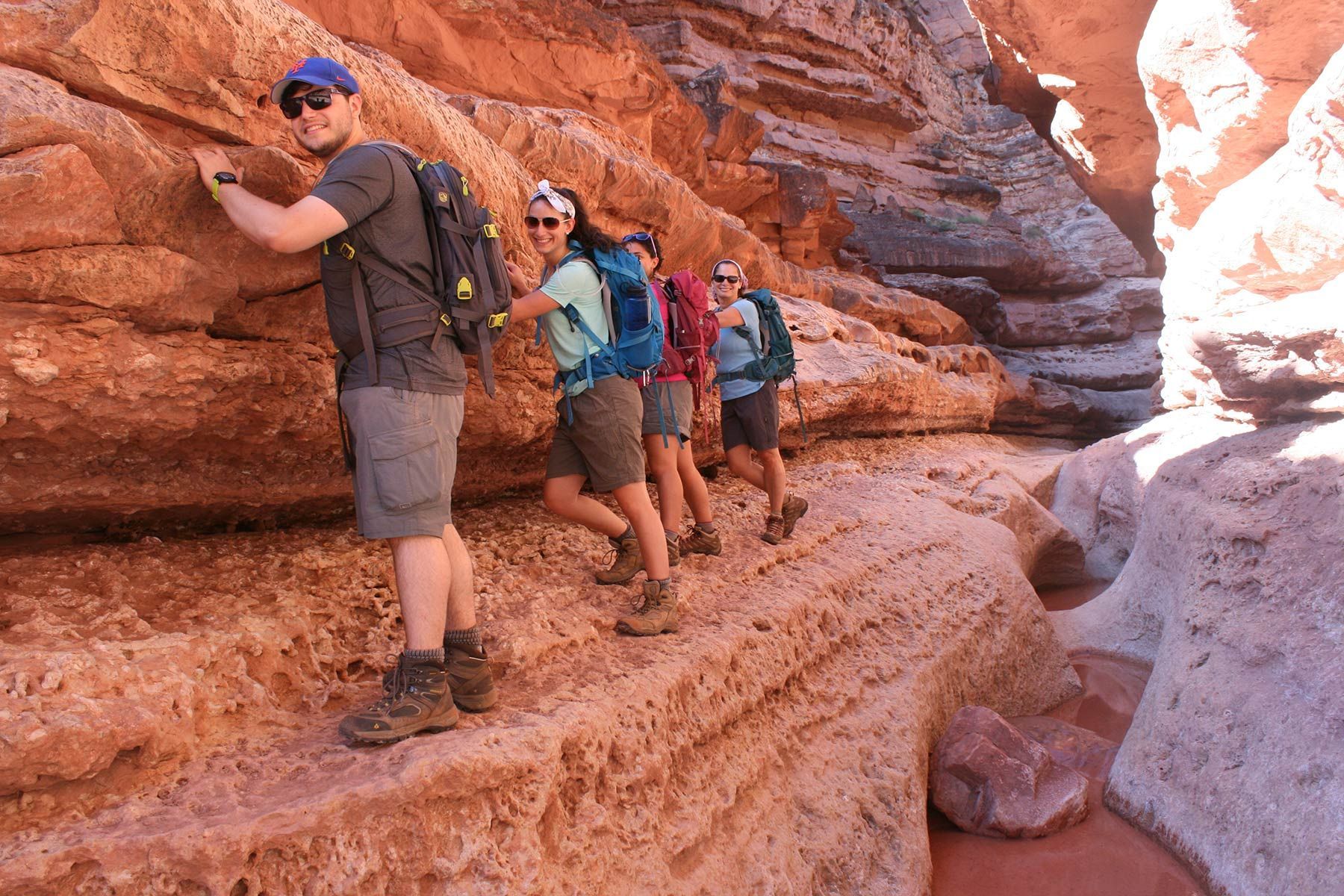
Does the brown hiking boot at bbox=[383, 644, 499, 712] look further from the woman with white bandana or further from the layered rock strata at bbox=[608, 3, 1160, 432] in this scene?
the layered rock strata at bbox=[608, 3, 1160, 432]

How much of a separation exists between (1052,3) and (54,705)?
33.5ft

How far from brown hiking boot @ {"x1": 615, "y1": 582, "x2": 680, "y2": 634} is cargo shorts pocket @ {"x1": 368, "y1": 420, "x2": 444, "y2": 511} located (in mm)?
1083

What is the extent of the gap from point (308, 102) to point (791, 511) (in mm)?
3132

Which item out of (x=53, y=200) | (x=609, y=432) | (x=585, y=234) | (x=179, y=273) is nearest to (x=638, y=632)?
(x=609, y=432)

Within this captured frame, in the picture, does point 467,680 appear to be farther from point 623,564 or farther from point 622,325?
point 622,325

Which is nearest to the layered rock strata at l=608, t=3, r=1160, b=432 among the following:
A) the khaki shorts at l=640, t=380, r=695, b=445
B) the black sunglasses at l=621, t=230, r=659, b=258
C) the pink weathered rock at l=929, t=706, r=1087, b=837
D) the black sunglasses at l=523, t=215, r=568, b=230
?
the black sunglasses at l=621, t=230, r=659, b=258

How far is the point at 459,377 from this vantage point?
2.34 m

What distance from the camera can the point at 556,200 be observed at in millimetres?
2910

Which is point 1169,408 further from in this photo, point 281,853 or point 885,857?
point 281,853

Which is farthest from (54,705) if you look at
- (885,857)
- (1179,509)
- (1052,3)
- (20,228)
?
(1052,3)

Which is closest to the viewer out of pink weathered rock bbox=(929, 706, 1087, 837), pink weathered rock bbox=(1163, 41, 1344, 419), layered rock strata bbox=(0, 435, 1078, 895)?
layered rock strata bbox=(0, 435, 1078, 895)

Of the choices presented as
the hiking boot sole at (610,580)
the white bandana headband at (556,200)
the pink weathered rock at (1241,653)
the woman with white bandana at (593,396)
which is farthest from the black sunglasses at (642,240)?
the pink weathered rock at (1241,653)

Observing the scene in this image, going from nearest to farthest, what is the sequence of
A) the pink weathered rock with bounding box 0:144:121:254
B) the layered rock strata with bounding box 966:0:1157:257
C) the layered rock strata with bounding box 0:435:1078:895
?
the layered rock strata with bounding box 0:435:1078:895
the pink weathered rock with bounding box 0:144:121:254
the layered rock strata with bounding box 966:0:1157:257

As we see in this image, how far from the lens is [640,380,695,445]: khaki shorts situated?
344cm
